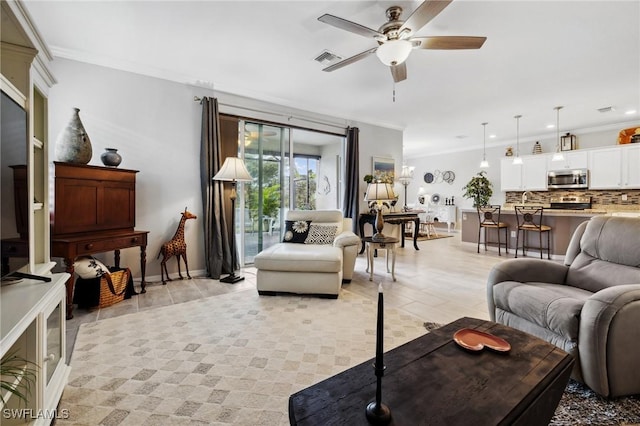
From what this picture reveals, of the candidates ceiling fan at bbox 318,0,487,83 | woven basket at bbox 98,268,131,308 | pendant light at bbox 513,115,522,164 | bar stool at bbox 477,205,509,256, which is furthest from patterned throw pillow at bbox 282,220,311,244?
pendant light at bbox 513,115,522,164

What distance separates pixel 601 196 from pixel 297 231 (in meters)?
7.04

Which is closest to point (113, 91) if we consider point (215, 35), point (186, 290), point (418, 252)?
point (215, 35)

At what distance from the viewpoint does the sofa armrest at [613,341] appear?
1.46m

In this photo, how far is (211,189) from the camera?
385 cm

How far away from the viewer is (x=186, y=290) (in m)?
3.32

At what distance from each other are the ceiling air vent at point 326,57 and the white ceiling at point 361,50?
0.39 feet

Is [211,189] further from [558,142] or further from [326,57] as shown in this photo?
[558,142]

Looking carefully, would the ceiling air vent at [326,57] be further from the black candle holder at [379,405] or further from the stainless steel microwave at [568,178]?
the stainless steel microwave at [568,178]

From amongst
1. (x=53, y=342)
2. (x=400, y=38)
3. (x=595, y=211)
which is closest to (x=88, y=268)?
(x=53, y=342)

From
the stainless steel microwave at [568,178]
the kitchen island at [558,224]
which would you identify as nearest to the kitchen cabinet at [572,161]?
the stainless steel microwave at [568,178]

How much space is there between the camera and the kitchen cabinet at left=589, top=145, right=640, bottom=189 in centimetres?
566

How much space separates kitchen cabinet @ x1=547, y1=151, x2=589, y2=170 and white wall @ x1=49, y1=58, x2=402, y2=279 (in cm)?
712

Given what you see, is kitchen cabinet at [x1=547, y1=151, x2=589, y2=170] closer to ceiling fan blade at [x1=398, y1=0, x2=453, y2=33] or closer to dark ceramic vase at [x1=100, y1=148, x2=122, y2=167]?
ceiling fan blade at [x1=398, y1=0, x2=453, y2=33]

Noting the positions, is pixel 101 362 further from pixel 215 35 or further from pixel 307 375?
pixel 215 35
